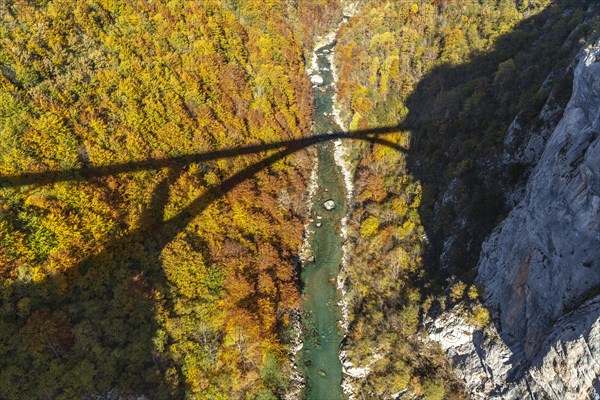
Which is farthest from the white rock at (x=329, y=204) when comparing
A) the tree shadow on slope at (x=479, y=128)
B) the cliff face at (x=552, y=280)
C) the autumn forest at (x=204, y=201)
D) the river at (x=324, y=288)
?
the cliff face at (x=552, y=280)

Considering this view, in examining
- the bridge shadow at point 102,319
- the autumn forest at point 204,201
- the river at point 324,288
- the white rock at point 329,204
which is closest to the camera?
the bridge shadow at point 102,319

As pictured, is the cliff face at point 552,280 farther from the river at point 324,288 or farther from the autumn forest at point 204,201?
the river at point 324,288

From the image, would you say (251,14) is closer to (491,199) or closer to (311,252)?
(311,252)

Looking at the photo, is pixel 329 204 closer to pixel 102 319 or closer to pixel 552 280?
pixel 102 319

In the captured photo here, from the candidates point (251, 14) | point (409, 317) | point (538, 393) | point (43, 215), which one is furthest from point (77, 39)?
point (538, 393)

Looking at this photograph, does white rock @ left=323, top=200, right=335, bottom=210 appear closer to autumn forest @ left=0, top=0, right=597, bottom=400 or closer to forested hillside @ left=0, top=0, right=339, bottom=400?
autumn forest @ left=0, top=0, right=597, bottom=400

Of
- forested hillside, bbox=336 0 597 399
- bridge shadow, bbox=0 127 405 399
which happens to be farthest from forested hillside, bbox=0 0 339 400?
forested hillside, bbox=336 0 597 399
